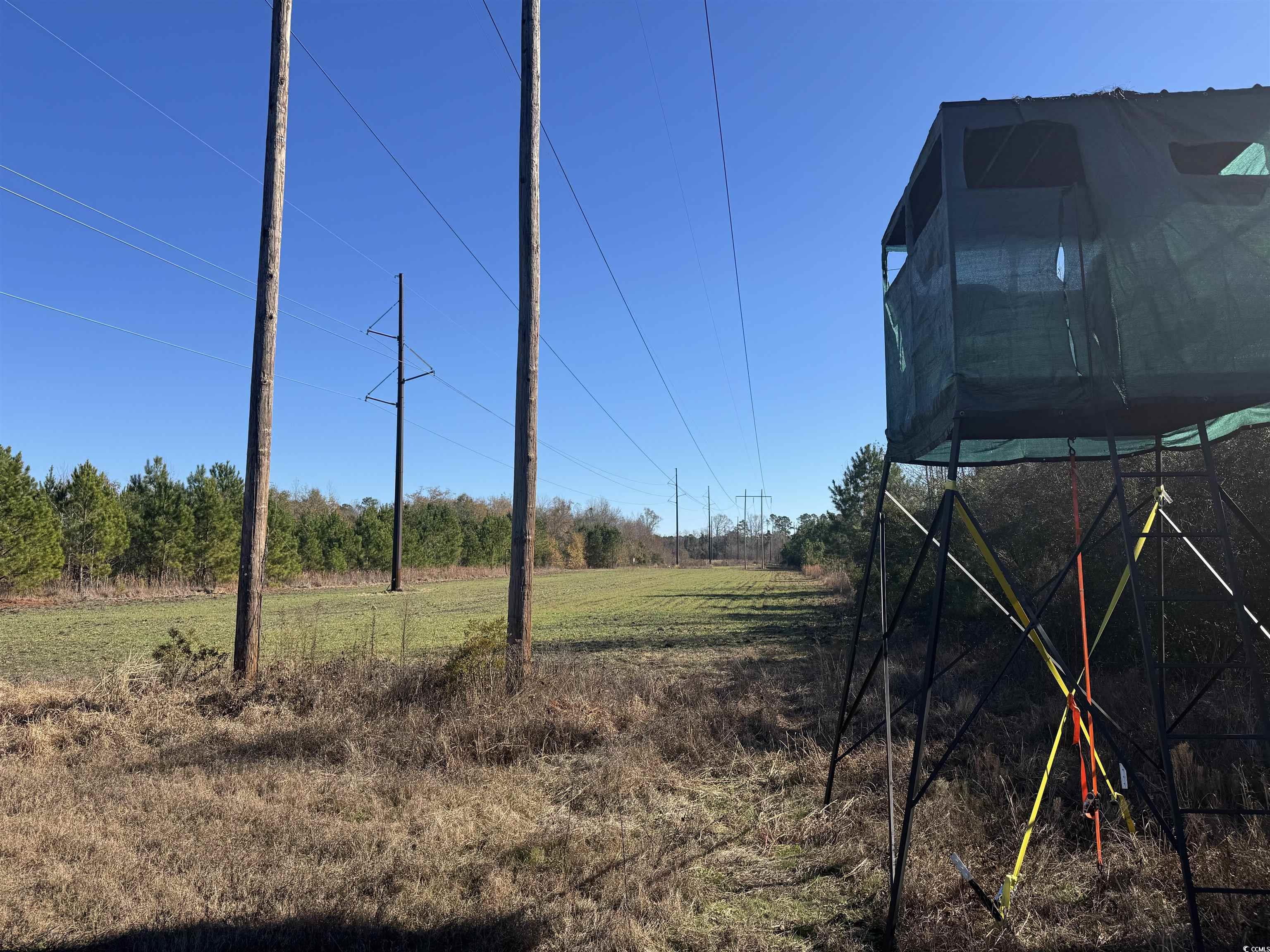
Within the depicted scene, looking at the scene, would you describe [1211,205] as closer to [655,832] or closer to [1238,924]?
[1238,924]

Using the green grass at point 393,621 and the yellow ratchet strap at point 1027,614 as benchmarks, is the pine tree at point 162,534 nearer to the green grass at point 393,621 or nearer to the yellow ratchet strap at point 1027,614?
the green grass at point 393,621

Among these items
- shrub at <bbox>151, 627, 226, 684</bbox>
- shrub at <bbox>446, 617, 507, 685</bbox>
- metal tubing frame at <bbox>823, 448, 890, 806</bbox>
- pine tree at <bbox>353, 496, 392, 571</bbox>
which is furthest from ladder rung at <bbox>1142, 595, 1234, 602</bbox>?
pine tree at <bbox>353, 496, 392, 571</bbox>

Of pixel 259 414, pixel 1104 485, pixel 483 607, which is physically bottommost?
pixel 483 607

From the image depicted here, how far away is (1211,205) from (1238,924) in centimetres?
357

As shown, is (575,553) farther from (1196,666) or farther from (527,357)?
(1196,666)

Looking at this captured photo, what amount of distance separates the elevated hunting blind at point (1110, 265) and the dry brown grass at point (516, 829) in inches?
103

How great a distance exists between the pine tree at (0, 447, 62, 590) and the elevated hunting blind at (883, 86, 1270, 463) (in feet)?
107

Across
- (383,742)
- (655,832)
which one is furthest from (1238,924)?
(383,742)

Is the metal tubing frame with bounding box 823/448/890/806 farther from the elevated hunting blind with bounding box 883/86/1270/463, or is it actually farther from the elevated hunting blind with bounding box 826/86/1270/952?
the elevated hunting blind with bounding box 883/86/1270/463

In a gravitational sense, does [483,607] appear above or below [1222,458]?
below

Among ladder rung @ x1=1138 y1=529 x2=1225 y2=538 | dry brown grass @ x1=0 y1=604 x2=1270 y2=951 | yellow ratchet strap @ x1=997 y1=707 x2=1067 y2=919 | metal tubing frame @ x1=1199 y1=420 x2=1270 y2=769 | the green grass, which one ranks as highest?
ladder rung @ x1=1138 y1=529 x2=1225 y2=538

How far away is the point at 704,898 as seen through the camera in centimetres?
397

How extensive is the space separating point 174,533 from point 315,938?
116 feet

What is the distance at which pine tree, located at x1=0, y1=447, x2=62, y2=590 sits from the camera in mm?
25797
